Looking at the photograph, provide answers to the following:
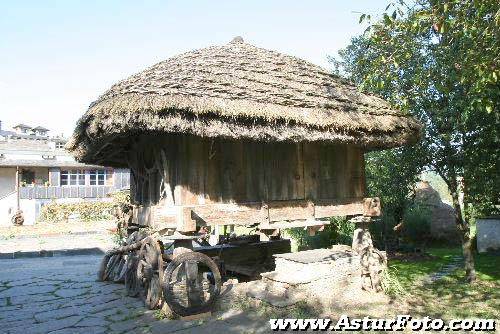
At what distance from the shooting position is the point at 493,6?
602 centimetres

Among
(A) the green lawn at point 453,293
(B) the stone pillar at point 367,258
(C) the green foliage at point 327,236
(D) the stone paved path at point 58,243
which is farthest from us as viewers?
(D) the stone paved path at point 58,243

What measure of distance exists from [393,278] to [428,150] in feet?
10.6

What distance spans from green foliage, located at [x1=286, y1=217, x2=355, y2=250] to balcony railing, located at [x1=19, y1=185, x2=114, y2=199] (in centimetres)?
1885

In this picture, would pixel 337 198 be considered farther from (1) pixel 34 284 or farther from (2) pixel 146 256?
(1) pixel 34 284

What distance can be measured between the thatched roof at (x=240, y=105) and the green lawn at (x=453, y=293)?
2.86m

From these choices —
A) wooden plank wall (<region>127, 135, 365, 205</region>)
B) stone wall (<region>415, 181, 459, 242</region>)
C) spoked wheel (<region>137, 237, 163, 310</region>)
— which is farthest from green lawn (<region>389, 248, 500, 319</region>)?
stone wall (<region>415, 181, 459, 242</region>)

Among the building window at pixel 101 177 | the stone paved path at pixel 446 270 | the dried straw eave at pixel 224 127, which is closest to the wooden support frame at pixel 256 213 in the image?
the dried straw eave at pixel 224 127

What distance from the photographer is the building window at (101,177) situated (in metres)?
30.8

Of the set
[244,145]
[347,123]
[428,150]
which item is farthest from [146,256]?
[428,150]

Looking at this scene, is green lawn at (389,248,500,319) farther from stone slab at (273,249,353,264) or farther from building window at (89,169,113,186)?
building window at (89,169,113,186)

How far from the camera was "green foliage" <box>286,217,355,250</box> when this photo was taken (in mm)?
13781

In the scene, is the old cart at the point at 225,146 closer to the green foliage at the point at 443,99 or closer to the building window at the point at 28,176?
the green foliage at the point at 443,99

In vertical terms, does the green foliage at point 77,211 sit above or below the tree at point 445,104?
below

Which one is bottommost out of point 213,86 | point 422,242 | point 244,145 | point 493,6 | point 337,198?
point 422,242
